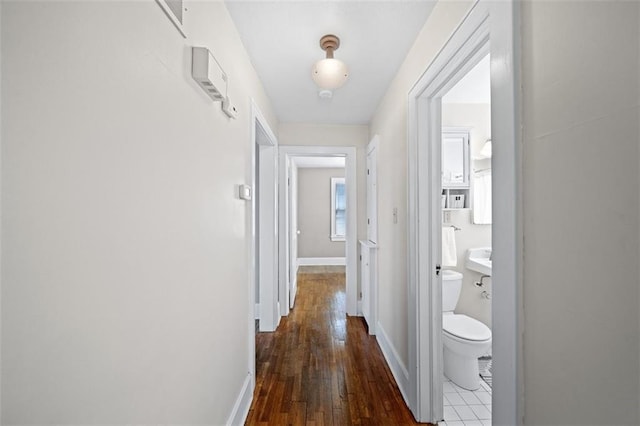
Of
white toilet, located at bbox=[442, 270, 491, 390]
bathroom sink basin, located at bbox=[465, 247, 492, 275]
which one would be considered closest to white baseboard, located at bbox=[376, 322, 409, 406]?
white toilet, located at bbox=[442, 270, 491, 390]

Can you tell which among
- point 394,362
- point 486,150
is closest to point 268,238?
point 394,362

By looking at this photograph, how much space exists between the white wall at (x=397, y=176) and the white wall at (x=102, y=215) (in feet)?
3.56

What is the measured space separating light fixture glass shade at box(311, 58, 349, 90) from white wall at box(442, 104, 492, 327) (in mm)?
1355

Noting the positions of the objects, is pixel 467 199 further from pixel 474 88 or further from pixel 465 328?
pixel 465 328

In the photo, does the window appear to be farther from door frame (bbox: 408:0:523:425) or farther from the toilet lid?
door frame (bbox: 408:0:523:425)

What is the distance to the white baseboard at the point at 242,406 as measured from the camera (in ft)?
4.95

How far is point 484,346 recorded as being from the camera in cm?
191

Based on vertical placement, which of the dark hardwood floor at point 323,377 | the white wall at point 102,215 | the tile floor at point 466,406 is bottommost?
the tile floor at point 466,406

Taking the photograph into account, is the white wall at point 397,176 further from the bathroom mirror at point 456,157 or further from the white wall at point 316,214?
the white wall at point 316,214

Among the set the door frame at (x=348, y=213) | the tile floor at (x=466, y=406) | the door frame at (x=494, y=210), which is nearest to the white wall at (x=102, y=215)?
the door frame at (x=494, y=210)

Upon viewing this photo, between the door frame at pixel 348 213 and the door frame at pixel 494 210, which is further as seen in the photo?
the door frame at pixel 348 213

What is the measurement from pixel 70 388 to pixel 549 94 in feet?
4.12

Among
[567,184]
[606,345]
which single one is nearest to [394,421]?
[606,345]

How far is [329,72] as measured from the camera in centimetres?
171
